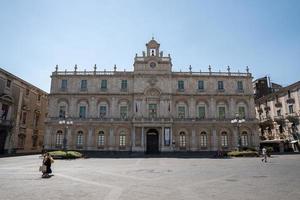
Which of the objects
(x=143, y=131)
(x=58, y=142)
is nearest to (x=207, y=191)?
(x=143, y=131)

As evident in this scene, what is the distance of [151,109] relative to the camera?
143 feet

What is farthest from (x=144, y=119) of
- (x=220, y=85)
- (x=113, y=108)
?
(x=220, y=85)

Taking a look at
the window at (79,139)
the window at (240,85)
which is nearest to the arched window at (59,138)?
the window at (79,139)

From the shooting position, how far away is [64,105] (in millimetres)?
44312

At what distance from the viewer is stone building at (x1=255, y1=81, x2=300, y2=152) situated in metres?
42.8

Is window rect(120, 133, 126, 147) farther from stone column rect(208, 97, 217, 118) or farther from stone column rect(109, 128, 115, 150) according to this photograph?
stone column rect(208, 97, 217, 118)

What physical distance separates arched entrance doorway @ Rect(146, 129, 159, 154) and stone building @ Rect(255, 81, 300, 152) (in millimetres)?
22492

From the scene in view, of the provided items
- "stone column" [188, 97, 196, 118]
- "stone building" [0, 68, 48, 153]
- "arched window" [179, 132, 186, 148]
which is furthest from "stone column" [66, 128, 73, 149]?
"stone column" [188, 97, 196, 118]

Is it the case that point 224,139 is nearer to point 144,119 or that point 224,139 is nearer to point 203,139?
point 203,139

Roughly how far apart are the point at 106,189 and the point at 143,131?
102ft

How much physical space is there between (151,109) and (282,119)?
2506cm

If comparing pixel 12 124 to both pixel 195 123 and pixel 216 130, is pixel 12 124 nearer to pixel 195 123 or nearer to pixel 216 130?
pixel 195 123

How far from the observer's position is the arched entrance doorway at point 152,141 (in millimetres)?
42281

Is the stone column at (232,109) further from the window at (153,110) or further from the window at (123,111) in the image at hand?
the window at (123,111)
